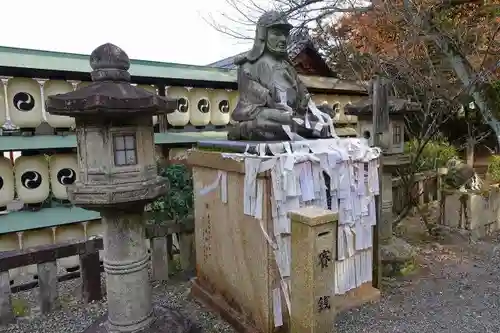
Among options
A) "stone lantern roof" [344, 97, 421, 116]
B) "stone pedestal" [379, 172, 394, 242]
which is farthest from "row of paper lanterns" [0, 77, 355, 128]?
"stone pedestal" [379, 172, 394, 242]

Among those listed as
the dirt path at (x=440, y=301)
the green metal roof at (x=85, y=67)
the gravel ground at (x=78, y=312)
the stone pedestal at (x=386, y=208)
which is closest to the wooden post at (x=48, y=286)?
the gravel ground at (x=78, y=312)

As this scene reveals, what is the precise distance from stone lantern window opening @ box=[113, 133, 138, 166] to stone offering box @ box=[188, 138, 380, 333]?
989mm

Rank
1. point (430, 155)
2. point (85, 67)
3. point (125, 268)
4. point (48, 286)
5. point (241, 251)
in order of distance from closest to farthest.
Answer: point (125, 268) → point (241, 251) → point (48, 286) → point (85, 67) → point (430, 155)

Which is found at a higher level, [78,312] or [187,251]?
[187,251]

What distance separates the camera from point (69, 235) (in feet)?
20.5

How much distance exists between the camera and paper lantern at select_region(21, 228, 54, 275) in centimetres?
579

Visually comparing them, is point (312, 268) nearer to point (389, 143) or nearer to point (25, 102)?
point (389, 143)

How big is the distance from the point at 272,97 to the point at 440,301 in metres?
3.35

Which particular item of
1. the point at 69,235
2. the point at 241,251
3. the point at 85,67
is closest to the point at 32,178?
the point at 69,235

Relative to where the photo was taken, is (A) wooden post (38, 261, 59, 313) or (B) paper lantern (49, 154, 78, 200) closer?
(A) wooden post (38, 261, 59, 313)

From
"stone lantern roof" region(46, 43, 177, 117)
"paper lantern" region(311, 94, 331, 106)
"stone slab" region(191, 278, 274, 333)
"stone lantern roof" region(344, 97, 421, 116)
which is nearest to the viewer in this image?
"stone lantern roof" region(46, 43, 177, 117)

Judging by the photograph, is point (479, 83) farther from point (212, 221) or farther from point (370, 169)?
point (212, 221)

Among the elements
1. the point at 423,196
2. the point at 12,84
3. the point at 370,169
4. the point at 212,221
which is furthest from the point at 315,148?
the point at 423,196

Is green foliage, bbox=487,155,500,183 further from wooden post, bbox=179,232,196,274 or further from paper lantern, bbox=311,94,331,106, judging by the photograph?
wooden post, bbox=179,232,196,274
